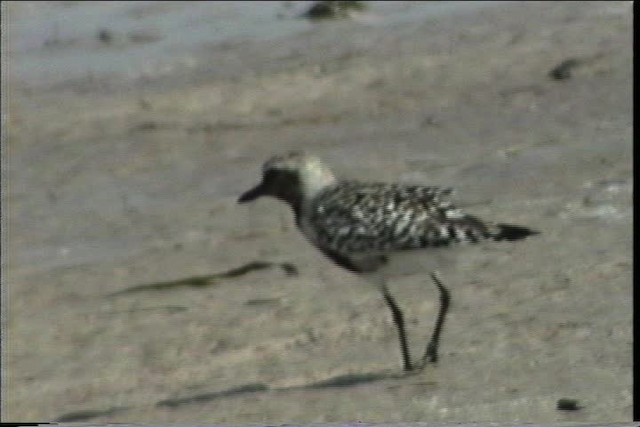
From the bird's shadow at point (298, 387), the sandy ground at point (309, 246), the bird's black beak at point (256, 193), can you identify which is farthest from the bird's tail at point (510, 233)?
the bird's black beak at point (256, 193)

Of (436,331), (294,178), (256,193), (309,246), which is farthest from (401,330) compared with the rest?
(309,246)

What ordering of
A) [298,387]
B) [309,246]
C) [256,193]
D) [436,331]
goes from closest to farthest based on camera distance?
Answer: [298,387], [436,331], [256,193], [309,246]

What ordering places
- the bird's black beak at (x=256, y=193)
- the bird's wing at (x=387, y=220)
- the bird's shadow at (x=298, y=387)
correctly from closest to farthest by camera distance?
the bird's wing at (x=387, y=220) < the bird's shadow at (x=298, y=387) < the bird's black beak at (x=256, y=193)

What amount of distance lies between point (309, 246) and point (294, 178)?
6.99 feet

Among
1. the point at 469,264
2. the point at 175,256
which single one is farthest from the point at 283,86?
the point at 469,264

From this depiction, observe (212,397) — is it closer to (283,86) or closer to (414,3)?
(283,86)

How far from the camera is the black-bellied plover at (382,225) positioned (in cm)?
695

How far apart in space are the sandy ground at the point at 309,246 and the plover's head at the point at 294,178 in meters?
0.73

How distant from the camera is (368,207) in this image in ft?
23.3

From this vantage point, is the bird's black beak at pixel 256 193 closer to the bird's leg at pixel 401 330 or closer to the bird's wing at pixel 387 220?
the bird's wing at pixel 387 220

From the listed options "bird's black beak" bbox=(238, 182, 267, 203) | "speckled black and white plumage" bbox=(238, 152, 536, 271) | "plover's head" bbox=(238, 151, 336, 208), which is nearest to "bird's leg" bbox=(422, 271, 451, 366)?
"speckled black and white plumage" bbox=(238, 152, 536, 271)

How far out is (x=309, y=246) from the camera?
9641mm

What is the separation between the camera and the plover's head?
750 centimetres

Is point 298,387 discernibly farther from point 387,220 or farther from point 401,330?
point 387,220
